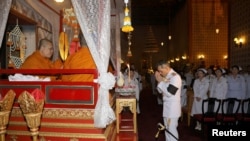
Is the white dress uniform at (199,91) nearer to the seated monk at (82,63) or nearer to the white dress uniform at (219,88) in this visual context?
the white dress uniform at (219,88)

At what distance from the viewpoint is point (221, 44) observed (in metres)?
17.1

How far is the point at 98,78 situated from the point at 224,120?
353 cm

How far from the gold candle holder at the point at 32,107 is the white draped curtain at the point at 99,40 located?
791mm

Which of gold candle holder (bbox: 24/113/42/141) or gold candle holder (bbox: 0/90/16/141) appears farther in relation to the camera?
gold candle holder (bbox: 0/90/16/141)

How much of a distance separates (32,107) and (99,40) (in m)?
1.28

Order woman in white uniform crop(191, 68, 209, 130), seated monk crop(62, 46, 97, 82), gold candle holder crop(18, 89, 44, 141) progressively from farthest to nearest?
woman in white uniform crop(191, 68, 209, 130)
seated monk crop(62, 46, 97, 82)
gold candle holder crop(18, 89, 44, 141)

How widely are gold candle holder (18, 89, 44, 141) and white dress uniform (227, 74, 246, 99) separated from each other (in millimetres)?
5958

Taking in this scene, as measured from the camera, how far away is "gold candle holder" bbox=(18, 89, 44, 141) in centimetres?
371

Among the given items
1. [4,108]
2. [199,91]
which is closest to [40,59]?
[4,108]

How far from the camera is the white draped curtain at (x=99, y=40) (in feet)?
12.5

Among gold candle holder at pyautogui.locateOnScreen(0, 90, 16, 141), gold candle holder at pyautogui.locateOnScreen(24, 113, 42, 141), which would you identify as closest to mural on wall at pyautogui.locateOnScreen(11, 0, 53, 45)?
gold candle holder at pyautogui.locateOnScreen(0, 90, 16, 141)

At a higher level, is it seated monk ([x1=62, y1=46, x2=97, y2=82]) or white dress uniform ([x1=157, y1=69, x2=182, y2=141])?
seated monk ([x1=62, y1=46, x2=97, y2=82])

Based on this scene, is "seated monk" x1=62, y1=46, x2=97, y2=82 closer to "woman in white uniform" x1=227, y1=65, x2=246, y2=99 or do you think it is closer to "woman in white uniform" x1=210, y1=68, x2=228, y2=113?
"woman in white uniform" x1=210, y1=68, x2=228, y2=113

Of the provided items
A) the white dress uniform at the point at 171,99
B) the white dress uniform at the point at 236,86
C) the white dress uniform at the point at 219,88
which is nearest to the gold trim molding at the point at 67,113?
the white dress uniform at the point at 171,99
